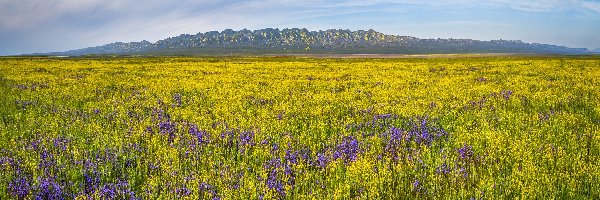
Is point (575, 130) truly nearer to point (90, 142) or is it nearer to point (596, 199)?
point (596, 199)

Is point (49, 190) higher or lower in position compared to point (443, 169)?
higher

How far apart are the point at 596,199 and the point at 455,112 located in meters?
7.83

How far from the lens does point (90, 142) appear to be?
9359 millimetres

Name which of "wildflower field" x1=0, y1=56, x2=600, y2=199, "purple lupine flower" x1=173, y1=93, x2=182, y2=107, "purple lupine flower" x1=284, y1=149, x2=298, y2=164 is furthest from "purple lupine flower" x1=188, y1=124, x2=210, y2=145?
"purple lupine flower" x1=173, y1=93, x2=182, y2=107

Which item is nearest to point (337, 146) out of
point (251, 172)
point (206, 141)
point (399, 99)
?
point (251, 172)

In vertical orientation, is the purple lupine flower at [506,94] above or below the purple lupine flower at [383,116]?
below

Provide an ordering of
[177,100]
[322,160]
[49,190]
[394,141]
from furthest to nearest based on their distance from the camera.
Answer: [177,100], [394,141], [322,160], [49,190]

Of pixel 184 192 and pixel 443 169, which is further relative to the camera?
pixel 443 169

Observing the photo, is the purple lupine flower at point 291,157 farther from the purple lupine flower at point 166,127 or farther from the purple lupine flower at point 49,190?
the purple lupine flower at point 49,190

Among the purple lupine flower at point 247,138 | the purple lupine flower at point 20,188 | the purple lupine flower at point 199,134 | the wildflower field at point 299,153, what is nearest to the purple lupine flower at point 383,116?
the wildflower field at point 299,153

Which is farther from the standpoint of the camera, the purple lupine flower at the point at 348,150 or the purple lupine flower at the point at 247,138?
the purple lupine flower at the point at 247,138

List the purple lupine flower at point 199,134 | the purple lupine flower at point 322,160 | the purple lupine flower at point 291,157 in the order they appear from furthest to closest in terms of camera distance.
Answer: the purple lupine flower at point 199,134
the purple lupine flower at point 291,157
the purple lupine flower at point 322,160

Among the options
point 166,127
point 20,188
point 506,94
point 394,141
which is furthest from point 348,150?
point 506,94

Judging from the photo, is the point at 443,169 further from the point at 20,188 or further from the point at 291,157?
the point at 20,188
